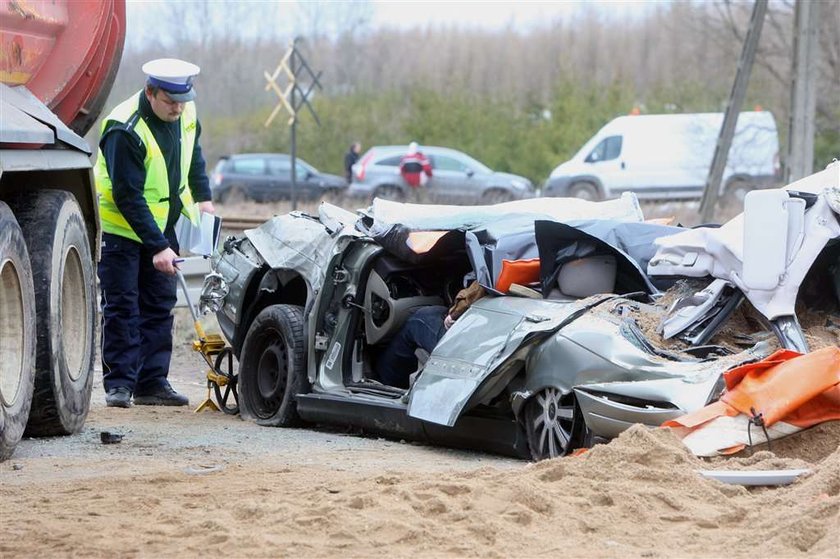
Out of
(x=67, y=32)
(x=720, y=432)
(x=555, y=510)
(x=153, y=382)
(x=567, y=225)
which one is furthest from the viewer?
(x=153, y=382)

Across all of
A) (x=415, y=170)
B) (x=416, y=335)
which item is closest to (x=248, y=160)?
(x=415, y=170)

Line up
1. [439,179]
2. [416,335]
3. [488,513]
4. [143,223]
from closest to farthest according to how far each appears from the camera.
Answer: [488,513] < [416,335] < [143,223] < [439,179]

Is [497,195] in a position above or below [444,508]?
below

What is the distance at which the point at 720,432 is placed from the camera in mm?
5602

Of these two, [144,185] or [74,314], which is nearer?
[74,314]

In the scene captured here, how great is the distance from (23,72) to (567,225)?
290 cm

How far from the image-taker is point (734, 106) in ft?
65.0

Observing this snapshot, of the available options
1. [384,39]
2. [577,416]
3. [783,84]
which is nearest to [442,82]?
[384,39]

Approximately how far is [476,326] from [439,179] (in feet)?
85.5

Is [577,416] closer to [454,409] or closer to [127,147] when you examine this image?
[454,409]

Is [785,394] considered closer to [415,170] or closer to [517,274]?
[517,274]

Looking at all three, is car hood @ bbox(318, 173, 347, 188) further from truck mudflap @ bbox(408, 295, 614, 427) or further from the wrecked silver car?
truck mudflap @ bbox(408, 295, 614, 427)

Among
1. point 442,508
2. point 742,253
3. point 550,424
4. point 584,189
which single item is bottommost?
point 584,189

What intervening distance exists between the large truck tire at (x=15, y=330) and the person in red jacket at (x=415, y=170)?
24.3m
